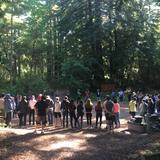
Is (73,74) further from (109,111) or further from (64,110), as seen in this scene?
(109,111)

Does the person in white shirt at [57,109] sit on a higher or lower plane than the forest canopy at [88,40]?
lower

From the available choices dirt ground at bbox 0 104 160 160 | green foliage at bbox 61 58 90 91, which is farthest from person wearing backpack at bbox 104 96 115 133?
green foliage at bbox 61 58 90 91

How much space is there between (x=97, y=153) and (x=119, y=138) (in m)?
3.58

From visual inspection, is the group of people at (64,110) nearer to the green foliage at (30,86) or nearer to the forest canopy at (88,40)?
the green foliage at (30,86)

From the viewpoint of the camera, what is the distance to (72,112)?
2148 centimetres

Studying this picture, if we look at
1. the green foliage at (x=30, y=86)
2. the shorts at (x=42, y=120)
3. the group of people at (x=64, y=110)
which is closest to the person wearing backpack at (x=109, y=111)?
the group of people at (x=64, y=110)

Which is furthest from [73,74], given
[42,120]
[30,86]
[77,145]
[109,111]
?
[77,145]

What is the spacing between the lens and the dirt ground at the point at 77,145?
46.9 feet

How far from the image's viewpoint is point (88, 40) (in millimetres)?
47938

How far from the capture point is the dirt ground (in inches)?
562

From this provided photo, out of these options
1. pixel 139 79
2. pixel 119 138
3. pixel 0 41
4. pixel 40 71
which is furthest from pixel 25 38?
pixel 119 138

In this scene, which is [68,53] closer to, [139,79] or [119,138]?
[139,79]

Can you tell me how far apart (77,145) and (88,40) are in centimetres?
3249

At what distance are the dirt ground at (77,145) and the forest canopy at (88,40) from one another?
86.3 feet
